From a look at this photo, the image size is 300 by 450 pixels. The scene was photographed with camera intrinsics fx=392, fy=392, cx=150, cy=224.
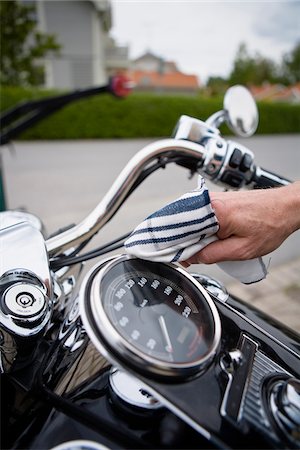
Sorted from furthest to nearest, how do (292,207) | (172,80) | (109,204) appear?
(172,80)
(109,204)
(292,207)

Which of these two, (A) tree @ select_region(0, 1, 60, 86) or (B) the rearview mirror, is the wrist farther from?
(A) tree @ select_region(0, 1, 60, 86)

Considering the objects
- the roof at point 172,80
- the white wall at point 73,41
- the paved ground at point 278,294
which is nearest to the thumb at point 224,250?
the paved ground at point 278,294

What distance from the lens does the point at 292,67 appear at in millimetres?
46781

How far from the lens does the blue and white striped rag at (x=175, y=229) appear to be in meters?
0.63

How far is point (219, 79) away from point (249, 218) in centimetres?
6058

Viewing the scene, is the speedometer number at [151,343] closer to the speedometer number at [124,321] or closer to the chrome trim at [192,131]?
the speedometer number at [124,321]

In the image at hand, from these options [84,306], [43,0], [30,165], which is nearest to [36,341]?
[84,306]

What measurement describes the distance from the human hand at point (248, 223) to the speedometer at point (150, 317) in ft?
0.29

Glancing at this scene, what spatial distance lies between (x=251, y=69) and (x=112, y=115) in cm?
3920

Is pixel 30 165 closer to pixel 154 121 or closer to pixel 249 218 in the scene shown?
pixel 154 121

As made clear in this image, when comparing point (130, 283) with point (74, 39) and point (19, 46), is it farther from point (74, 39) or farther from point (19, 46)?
point (74, 39)

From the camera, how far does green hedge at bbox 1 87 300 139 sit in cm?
1114

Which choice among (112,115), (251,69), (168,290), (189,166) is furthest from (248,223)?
(251,69)

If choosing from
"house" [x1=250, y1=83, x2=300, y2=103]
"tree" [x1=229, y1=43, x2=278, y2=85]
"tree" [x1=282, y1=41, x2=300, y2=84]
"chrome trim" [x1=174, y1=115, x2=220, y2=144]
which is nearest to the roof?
"tree" [x1=229, y1=43, x2=278, y2=85]
